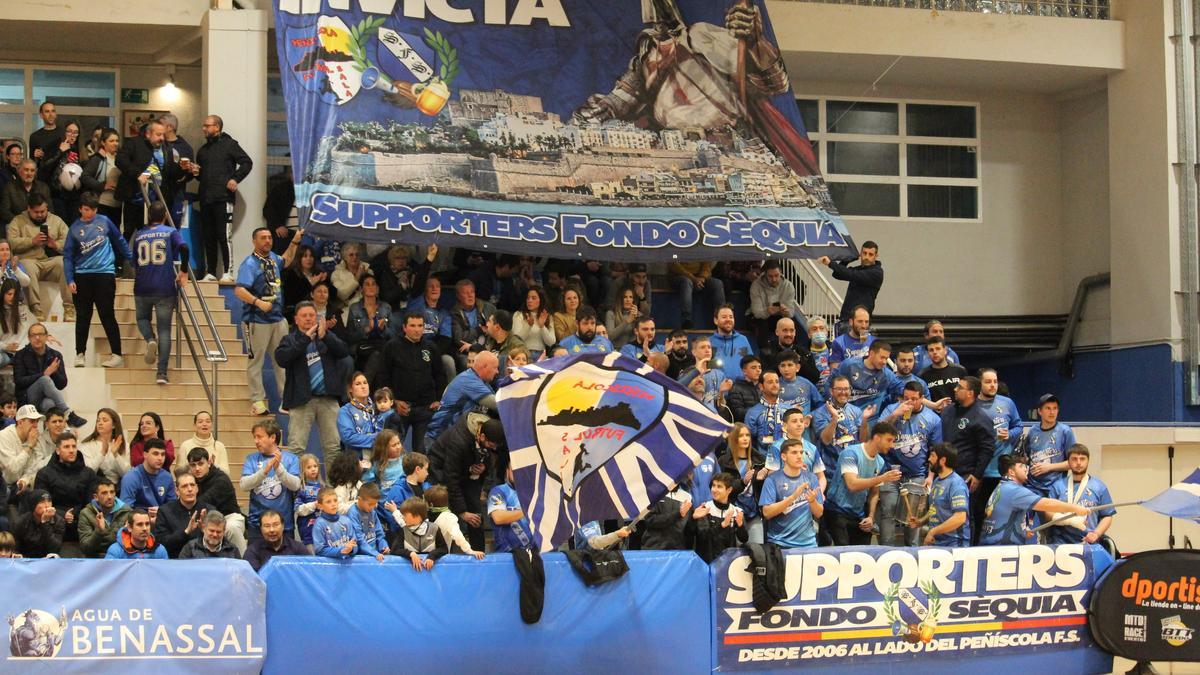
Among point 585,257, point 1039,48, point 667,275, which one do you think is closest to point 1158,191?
point 1039,48

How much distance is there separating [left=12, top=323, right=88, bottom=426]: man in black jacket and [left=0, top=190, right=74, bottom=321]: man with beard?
229 centimetres

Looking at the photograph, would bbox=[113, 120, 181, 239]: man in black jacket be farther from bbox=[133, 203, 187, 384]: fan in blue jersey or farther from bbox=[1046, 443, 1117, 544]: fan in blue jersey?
bbox=[1046, 443, 1117, 544]: fan in blue jersey

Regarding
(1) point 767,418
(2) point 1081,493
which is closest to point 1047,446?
(2) point 1081,493

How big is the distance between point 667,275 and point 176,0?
7.62m

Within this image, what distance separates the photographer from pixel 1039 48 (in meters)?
21.8

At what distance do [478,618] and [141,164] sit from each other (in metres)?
8.86

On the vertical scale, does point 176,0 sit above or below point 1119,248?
above

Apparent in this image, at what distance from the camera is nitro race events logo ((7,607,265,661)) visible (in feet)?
33.5

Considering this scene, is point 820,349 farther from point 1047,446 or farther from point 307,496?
point 307,496

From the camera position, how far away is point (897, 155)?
23.1 metres

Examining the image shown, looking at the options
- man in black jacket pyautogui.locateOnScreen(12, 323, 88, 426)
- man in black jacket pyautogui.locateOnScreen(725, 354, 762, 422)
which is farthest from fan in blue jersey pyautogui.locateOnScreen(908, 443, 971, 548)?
man in black jacket pyautogui.locateOnScreen(12, 323, 88, 426)

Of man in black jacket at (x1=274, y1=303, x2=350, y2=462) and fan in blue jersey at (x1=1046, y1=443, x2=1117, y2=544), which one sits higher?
man in black jacket at (x1=274, y1=303, x2=350, y2=462)

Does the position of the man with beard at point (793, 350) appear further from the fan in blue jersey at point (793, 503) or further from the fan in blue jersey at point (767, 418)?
the fan in blue jersey at point (793, 503)

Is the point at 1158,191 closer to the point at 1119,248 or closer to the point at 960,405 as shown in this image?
the point at 1119,248
